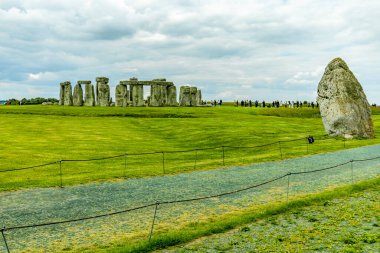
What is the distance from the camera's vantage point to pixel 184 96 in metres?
76.7

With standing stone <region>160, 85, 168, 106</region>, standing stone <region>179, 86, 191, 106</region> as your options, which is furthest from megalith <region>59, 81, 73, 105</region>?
standing stone <region>179, 86, 191, 106</region>

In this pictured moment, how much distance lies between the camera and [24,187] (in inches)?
727

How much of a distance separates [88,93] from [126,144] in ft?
136

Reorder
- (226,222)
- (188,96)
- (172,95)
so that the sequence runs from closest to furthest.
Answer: (226,222) → (172,95) → (188,96)

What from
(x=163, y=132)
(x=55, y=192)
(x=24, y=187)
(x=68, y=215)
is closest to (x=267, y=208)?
(x=68, y=215)

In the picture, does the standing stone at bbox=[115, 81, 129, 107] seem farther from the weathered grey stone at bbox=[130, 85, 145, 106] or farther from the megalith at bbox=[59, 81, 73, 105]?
the megalith at bbox=[59, 81, 73, 105]

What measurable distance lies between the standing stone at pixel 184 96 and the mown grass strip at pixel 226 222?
199ft

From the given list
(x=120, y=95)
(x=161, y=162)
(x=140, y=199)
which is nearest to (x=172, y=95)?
(x=120, y=95)

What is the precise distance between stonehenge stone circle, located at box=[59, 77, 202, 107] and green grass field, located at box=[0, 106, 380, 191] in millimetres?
13575

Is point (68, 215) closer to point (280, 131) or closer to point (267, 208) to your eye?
point (267, 208)

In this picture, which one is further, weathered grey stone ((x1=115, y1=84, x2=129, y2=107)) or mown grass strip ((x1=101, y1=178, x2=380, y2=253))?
weathered grey stone ((x1=115, y1=84, x2=129, y2=107))

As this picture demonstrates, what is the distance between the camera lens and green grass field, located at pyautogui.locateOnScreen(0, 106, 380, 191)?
873 inches

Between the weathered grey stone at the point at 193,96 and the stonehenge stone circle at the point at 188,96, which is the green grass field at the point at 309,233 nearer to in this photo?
the stonehenge stone circle at the point at 188,96

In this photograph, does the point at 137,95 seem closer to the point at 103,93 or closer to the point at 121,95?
the point at 121,95
